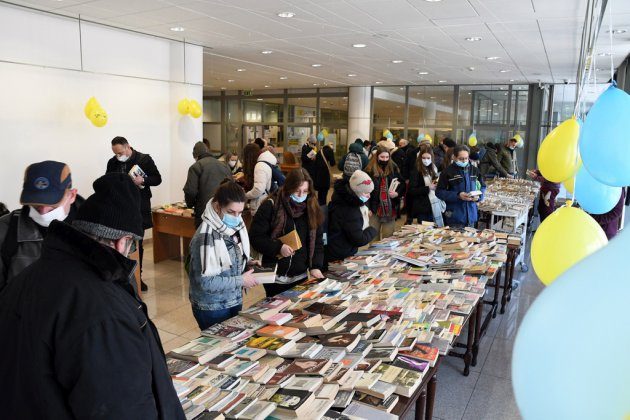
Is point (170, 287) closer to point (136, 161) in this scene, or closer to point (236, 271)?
point (136, 161)

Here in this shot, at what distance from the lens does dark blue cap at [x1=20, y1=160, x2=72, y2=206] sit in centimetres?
235

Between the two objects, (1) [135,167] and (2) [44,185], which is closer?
(2) [44,185]

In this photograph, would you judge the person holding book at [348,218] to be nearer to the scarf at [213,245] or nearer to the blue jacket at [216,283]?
the blue jacket at [216,283]

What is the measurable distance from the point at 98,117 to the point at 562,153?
5.56 meters

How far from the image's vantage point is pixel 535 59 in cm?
865

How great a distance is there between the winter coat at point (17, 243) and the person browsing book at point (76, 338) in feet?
3.25

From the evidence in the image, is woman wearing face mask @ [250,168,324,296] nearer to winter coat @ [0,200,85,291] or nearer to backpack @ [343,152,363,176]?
winter coat @ [0,200,85,291]

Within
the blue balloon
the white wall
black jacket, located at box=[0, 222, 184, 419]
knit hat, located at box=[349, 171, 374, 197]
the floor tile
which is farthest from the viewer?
the white wall

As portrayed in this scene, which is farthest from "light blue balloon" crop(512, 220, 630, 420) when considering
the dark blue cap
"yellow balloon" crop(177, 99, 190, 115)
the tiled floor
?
"yellow balloon" crop(177, 99, 190, 115)

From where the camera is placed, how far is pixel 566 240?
5.89ft

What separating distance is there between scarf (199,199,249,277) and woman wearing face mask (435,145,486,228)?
3.31 m

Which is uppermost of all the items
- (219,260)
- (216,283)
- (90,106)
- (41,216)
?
(90,106)

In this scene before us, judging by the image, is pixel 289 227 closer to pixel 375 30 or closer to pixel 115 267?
pixel 115 267

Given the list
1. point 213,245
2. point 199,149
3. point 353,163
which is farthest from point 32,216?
point 353,163
